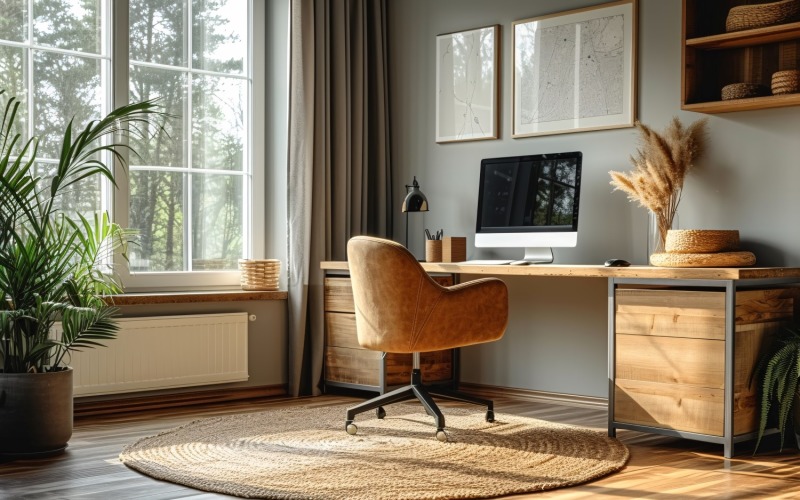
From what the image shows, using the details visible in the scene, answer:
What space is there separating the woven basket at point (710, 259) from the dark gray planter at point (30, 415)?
2326 millimetres

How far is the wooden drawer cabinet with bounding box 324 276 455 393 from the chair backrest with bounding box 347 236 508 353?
36.8 inches

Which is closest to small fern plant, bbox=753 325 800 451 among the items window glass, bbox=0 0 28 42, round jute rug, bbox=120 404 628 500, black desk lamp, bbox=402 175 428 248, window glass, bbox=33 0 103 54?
round jute rug, bbox=120 404 628 500

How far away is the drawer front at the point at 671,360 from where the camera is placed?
355cm

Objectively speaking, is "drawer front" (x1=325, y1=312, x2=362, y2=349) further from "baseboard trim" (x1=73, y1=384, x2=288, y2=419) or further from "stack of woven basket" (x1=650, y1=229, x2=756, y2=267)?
"stack of woven basket" (x1=650, y1=229, x2=756, y2=267)

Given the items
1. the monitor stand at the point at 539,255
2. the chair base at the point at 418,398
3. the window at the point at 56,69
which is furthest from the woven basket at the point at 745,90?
the window at the point at 56,69

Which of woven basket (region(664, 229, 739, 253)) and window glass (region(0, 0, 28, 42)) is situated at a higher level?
window glass (region(0, 0, 28, 42))

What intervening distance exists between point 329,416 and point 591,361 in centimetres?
128

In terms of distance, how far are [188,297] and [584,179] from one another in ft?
6.46

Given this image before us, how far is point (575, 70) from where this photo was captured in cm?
472

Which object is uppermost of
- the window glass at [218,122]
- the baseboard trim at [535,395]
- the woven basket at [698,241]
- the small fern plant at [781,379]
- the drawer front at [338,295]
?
the window glass at [218,122]

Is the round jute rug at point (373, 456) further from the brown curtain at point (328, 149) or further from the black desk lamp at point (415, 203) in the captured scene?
the black desk lamp at point (415, 203)

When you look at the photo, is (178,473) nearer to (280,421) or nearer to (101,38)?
(280,421)

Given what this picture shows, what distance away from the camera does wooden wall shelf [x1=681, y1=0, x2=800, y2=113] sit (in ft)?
13.0

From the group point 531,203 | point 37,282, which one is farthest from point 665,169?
point 37,282
